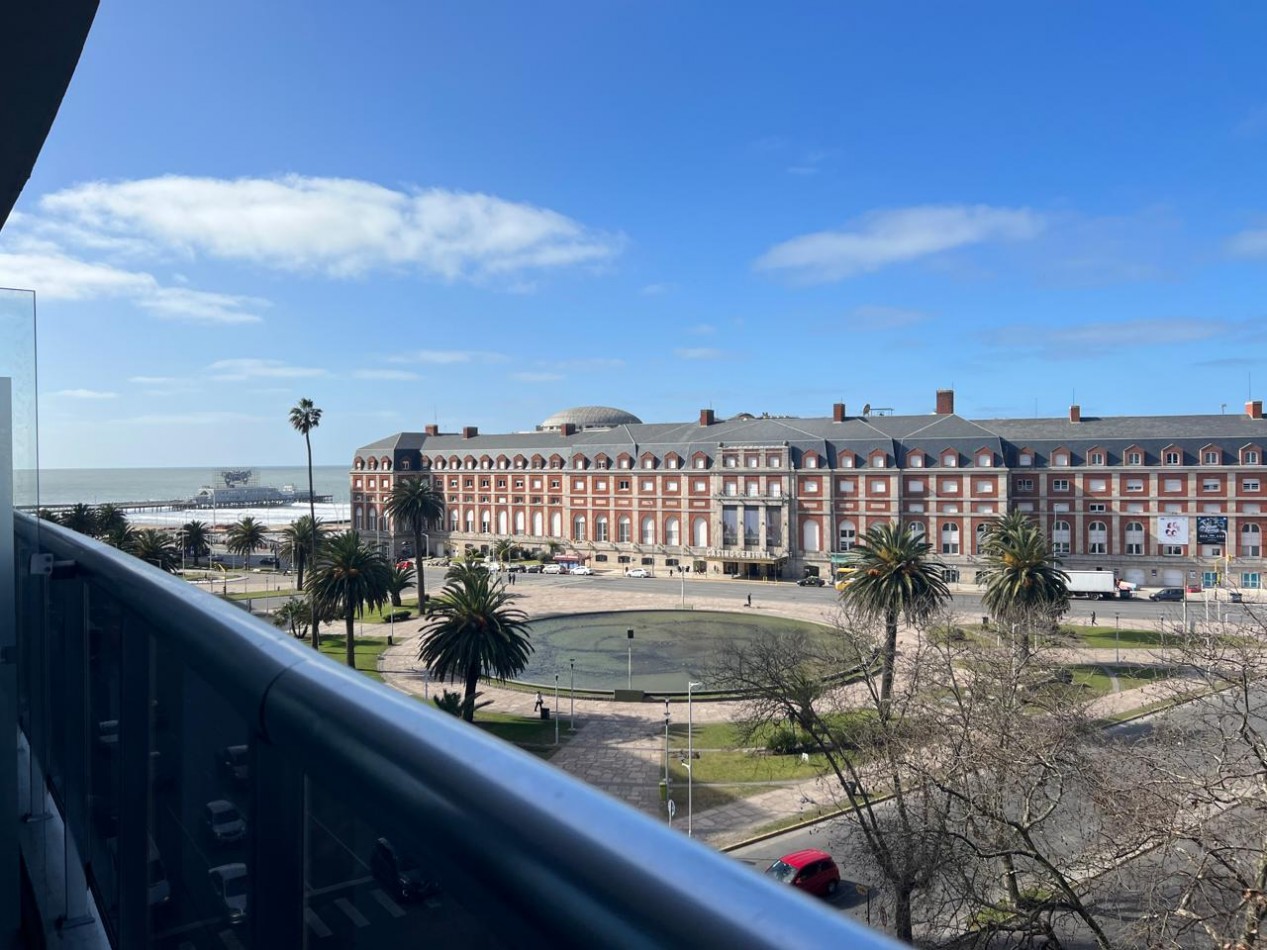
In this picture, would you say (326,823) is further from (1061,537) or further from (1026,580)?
(1061,537)

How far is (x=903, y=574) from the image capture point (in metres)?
28.1

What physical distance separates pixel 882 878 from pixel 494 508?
66633 mm

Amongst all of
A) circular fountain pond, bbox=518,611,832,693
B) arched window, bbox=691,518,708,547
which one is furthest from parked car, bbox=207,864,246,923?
arched window, bbox=691,518,708,547

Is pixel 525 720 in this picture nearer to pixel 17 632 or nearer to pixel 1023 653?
pixel 1023 653

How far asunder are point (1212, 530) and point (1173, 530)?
4.36 metres

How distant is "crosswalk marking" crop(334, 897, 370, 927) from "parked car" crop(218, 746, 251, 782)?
348 mm

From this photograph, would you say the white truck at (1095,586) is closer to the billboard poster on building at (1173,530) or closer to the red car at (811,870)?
the billboard poster on building at (1173,530)

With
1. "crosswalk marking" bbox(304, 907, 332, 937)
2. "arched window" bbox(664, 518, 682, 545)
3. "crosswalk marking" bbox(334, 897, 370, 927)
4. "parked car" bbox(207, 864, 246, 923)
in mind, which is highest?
"crosswalk marking" bbox(334, 897, 370, 927)

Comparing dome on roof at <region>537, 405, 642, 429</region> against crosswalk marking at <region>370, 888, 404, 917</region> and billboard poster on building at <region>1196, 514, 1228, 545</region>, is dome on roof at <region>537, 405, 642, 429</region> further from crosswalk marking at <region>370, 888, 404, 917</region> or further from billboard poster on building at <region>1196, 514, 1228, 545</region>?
crosswalk marking at <region>370, 888, 404, 917</region>

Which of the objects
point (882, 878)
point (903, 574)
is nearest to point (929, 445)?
point (903, 574)

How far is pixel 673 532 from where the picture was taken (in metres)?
69.0

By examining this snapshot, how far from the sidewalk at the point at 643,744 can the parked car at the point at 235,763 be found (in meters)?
9.77

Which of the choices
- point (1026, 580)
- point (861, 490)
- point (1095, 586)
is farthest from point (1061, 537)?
point (1026, 580)

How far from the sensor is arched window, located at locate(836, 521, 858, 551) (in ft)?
205
